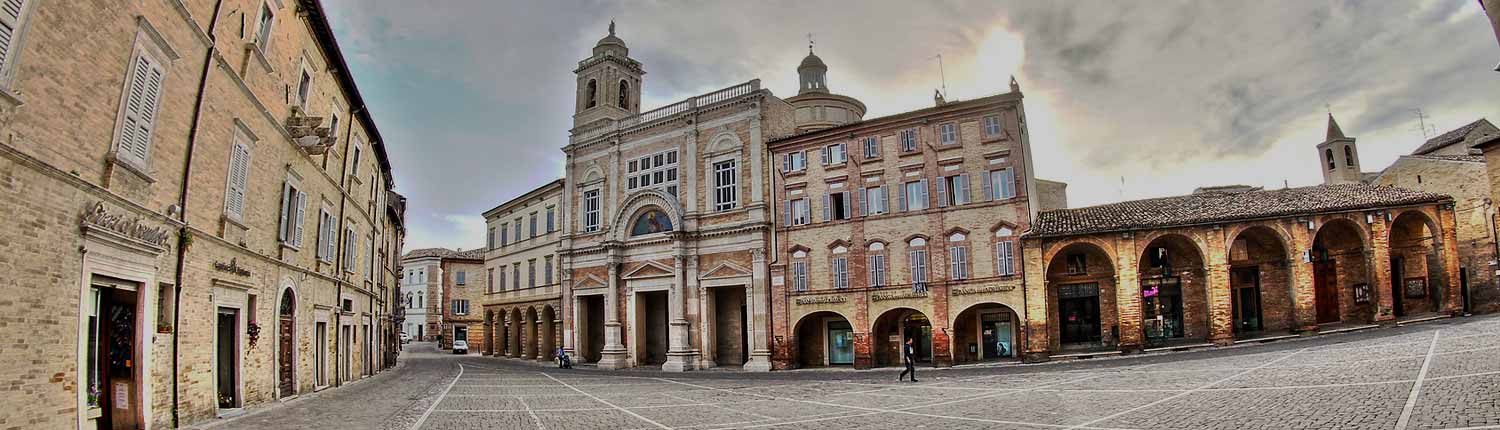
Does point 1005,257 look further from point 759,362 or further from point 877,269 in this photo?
point 759,362

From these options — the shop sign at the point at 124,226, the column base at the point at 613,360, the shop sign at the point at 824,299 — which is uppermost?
the shop sign at the point at 124,226

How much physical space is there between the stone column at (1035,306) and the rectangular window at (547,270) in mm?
29058

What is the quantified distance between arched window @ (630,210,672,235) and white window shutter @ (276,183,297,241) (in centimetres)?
2065

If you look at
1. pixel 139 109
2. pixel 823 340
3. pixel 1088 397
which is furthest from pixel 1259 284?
pixel 139 109

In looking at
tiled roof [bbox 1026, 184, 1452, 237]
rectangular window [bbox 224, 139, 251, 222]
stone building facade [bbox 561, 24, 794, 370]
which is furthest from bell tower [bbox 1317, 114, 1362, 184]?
rectangular window [bbox 224, 139, 251, 222]

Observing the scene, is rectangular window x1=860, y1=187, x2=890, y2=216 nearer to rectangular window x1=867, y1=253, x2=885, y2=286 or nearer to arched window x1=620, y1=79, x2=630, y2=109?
rectangular window x1=867, y1=253, x2=885, y2=286

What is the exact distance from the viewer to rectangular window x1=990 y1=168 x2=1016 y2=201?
31.2 metres

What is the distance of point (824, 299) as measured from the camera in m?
34.7

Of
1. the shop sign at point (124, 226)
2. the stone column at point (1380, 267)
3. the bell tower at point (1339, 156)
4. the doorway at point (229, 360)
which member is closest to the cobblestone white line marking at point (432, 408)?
the doorway at point (229, 360)

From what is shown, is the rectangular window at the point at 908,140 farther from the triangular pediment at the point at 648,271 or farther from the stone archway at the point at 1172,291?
the triangular pediment at the point at 648,271

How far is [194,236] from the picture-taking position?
14.3m

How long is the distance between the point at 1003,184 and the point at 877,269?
6.22 m

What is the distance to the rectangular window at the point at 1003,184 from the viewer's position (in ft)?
102

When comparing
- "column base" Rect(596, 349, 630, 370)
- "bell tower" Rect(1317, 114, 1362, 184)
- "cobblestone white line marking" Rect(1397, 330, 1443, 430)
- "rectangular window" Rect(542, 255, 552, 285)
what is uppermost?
"bell tower" Rect(1317, 114, 1362, 184)
